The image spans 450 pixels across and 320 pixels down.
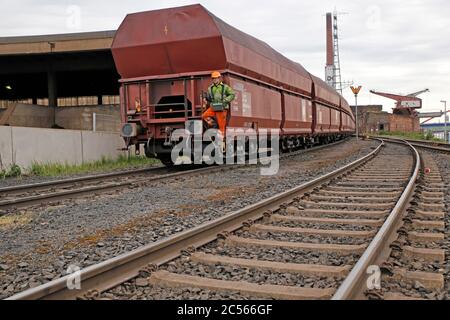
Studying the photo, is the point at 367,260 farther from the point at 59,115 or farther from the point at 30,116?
the point at 59,115

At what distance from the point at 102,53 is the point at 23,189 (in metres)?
21.3

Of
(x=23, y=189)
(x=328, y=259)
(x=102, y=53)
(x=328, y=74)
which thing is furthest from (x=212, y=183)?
(x=328, y=74)

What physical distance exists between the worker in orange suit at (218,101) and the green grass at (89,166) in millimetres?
4132

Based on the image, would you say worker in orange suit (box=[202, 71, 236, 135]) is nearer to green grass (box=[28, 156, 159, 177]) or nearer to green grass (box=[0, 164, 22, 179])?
green grass (box=[28, 156, 159, 177])

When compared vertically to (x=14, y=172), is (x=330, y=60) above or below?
above

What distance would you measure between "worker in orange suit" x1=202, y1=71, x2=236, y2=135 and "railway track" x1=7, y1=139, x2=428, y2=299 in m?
4.78

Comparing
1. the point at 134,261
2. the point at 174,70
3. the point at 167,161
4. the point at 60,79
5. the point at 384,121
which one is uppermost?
the point at 60,79

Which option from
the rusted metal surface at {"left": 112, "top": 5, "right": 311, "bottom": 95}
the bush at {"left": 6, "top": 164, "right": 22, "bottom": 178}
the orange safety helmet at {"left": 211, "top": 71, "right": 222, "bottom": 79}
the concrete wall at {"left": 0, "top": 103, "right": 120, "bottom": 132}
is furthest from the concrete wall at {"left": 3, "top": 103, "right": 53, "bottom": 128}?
the orange safety helmet at {"left": 211, "top": 71, "right": 222, "bottom": 79}

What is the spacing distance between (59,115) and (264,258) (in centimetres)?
2696

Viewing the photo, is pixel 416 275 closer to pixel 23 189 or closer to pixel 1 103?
pixel 23 189

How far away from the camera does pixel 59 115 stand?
93.2 ft

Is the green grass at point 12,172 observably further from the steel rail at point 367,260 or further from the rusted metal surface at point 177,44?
the steel rail at point 367,260

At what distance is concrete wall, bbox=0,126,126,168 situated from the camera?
12124 mm

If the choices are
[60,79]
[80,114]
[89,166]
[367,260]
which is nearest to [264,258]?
[367,260]
